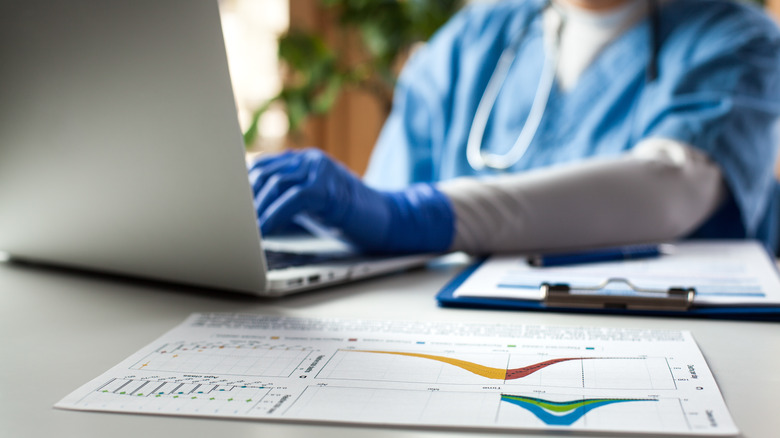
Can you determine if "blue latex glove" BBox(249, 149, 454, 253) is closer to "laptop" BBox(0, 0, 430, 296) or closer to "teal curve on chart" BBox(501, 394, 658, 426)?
"laptop" BBox(0, 0, 430, 296)

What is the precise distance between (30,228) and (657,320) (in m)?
0.56

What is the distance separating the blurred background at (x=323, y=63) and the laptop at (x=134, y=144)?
1.65 m

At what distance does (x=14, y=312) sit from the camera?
49 cm

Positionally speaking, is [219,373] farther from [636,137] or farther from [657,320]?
[636,137]

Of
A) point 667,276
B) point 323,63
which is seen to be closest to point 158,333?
point 667,276

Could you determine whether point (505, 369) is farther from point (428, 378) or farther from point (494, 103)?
point (494, 103)

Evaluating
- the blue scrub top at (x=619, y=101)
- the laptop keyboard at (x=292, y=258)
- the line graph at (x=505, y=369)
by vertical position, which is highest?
the blue scrub top at (x=619, y=101)

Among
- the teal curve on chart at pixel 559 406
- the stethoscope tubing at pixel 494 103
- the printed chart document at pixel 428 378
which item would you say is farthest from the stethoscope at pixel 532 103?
the teal curve on chart at pixel 559 406

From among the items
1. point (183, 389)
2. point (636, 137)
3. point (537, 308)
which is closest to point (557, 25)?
point (636, 137)

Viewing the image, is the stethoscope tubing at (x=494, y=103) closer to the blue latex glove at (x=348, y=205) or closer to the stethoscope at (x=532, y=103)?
the stethoscope at (x=532, y=103)

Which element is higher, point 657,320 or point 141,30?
point 141,30

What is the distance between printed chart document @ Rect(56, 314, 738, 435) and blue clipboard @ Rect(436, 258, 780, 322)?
6 cm

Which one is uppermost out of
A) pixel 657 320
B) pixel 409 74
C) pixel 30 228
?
pixel 409 74

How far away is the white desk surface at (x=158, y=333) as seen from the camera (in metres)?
0.29
